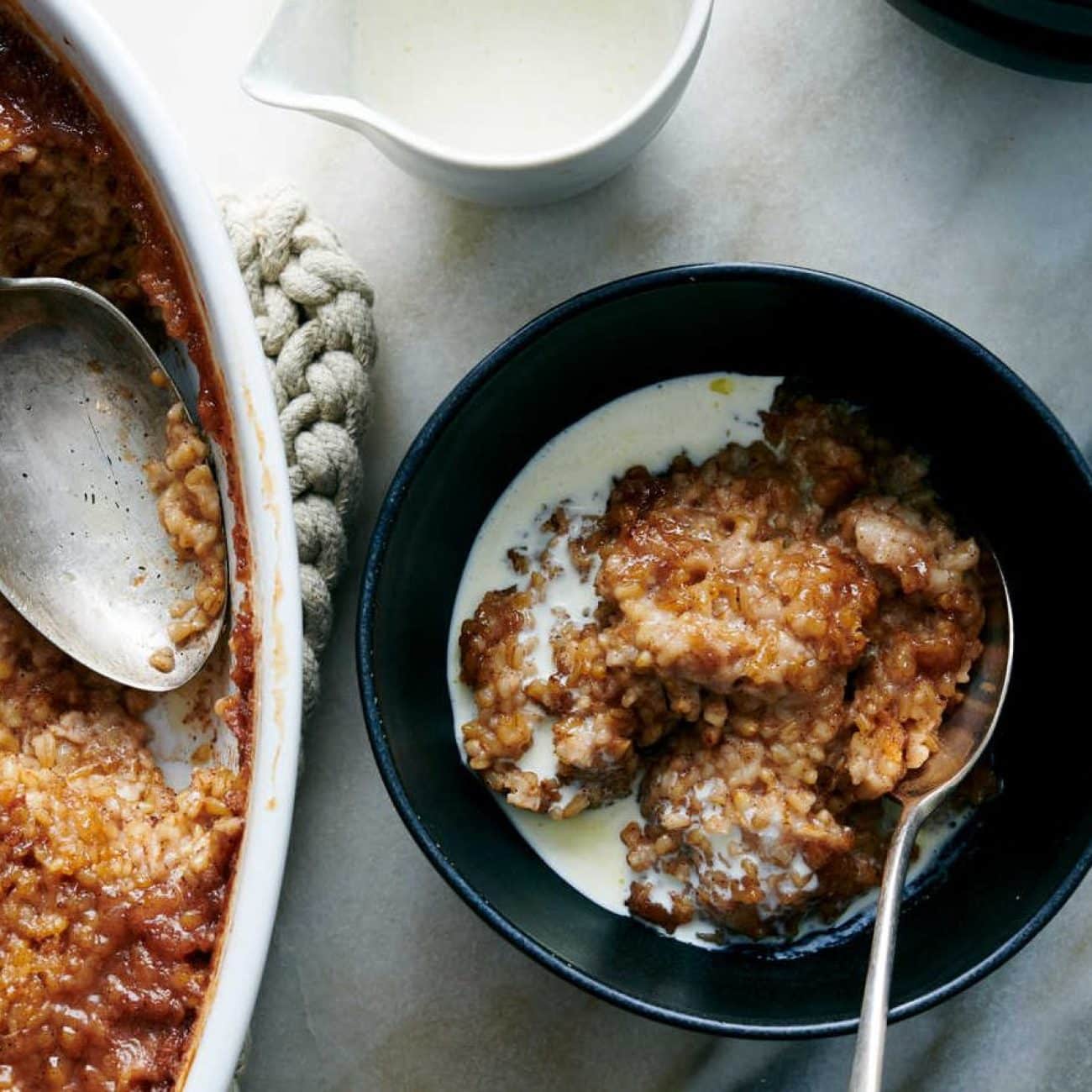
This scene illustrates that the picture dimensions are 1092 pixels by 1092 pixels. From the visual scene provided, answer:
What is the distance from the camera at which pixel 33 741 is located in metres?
1.61

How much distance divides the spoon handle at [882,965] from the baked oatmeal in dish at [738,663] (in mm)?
51

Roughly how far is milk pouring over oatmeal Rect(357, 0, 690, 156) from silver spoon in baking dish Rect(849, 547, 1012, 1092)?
2.25ft

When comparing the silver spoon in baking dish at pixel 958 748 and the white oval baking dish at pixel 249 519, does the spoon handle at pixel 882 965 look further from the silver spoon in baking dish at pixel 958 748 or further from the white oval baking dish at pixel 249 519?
the white oval baking dish at pixel 249 519

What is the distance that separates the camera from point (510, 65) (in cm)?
167

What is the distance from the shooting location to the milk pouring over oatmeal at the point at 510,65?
5.45 ft

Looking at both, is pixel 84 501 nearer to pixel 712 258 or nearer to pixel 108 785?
pixel 108 785

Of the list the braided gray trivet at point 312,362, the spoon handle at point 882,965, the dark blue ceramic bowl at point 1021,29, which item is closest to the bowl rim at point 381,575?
the spoon handle at point 882,965

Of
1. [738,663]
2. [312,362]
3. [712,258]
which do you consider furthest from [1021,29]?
[312,362]

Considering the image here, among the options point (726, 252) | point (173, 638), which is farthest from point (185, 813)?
point (726, 252)

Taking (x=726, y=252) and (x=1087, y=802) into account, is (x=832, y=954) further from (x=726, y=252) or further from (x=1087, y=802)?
(x=726, y=252)

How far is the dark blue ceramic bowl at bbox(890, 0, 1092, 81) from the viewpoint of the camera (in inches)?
57.7

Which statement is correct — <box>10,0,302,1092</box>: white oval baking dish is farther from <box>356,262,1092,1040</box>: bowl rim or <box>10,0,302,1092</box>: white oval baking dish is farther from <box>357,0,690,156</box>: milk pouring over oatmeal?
<box>357,0,690,156</box>: milk pouring over oatmeal

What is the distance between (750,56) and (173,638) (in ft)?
3.21

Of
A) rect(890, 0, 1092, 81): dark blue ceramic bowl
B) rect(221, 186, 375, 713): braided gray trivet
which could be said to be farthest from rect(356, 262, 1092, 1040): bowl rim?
rect(890, 0, 1092, 81): dark blue ceramic bowl
